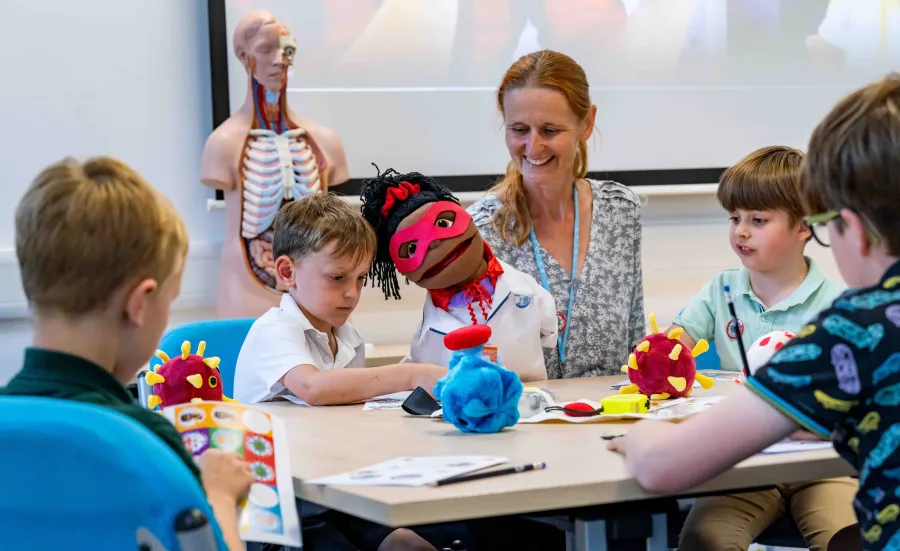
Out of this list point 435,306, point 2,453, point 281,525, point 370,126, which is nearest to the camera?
point 2,453

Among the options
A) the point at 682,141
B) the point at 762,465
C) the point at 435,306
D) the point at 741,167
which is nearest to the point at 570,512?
the point at 762,465

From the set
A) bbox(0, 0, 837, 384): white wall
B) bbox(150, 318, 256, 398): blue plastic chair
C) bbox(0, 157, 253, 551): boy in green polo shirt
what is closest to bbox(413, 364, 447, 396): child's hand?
bbox(150, 318, 256, 398): blue plastic chair

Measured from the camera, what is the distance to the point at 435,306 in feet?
6.96

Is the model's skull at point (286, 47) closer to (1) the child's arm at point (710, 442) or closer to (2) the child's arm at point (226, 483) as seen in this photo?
(2) the child's arm at point (226, 483)

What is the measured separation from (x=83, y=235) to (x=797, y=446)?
0.89 metres

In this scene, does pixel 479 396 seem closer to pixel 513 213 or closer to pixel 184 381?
pixel 184 381

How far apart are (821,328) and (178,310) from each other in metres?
2.28

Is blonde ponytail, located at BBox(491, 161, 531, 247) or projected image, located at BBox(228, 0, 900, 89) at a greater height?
projected image, located at BBox(228, 0, 900, 89)

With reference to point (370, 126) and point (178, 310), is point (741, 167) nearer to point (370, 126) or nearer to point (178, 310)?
point (370, 126)

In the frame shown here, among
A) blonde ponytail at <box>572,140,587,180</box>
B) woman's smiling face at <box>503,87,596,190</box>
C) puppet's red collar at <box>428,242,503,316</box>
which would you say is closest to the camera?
puppet's red collar at <box>428,242,503,316</box>

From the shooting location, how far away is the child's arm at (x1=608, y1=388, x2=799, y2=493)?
1178mm

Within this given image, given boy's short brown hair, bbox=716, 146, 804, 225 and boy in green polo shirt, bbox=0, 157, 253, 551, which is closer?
boy in green polo shirt, bbox=0, 157, 253, 551

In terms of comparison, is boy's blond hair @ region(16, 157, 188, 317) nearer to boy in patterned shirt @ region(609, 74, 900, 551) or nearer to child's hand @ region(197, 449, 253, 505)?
child's hand @ region(197, 449, 253, 505)

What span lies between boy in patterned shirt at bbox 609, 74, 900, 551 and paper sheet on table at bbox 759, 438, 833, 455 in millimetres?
160
